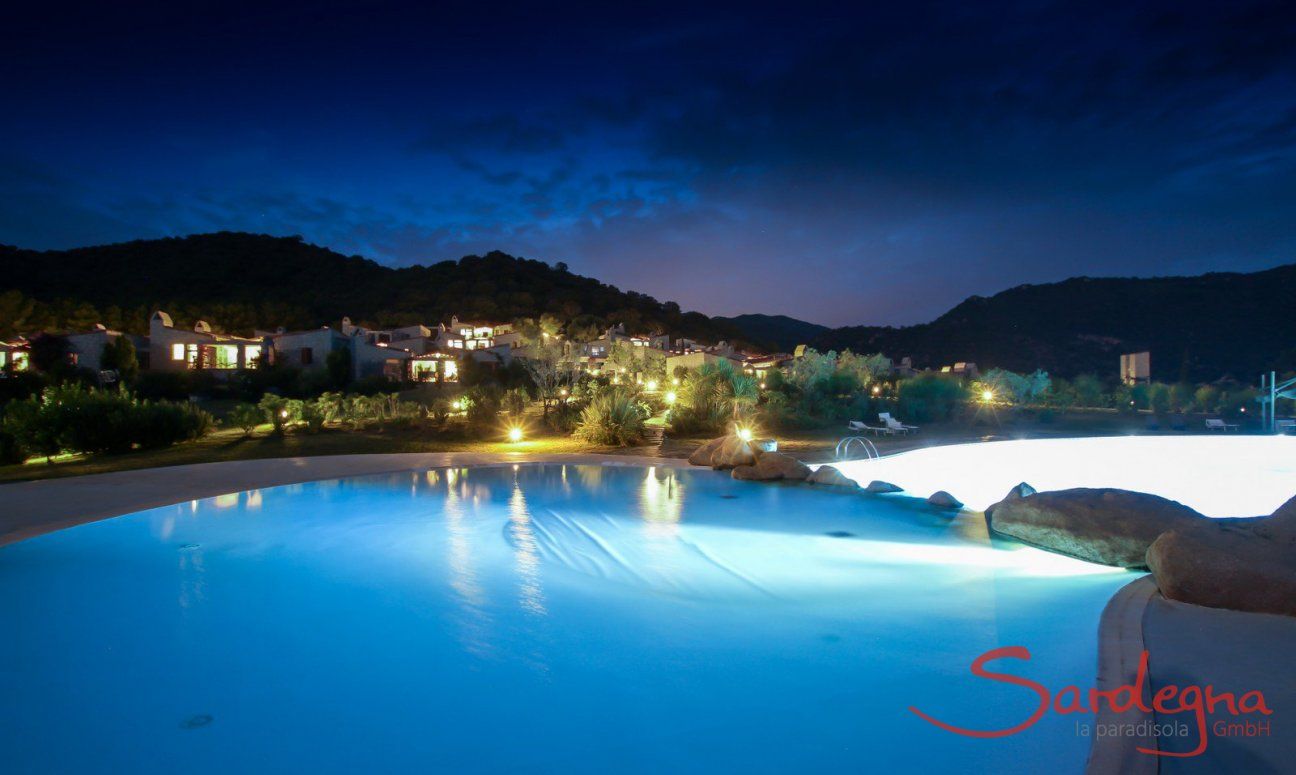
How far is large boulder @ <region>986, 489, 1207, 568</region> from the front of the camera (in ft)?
16.1

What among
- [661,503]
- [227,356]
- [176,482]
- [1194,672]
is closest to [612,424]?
[661,503]

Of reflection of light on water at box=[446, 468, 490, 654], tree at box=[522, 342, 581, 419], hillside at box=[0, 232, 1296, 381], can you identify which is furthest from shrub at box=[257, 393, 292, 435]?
hillside at box=[0, 232, 1296, 381]

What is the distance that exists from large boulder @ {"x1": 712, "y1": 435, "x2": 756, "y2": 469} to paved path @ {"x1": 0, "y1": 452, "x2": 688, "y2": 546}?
0.61 meters

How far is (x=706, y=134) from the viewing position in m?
19.7

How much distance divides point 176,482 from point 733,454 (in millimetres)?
7235

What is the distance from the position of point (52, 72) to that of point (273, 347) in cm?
1543

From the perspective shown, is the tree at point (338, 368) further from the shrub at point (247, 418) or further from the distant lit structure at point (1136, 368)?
the distant lit structure at point (1136, 368)

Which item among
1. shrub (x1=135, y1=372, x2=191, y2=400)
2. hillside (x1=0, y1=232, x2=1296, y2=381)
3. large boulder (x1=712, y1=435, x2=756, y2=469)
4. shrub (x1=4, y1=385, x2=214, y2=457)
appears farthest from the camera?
hillside (x1=0, y1=232, x2=1296, y2=381)

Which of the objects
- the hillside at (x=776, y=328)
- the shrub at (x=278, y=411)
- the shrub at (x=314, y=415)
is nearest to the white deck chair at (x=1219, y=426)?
the shrub at (x=314, y=415)

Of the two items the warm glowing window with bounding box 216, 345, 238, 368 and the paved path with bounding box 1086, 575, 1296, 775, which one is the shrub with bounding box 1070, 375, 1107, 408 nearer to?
the paved path with bounding box 1086, 575, 1296, 775

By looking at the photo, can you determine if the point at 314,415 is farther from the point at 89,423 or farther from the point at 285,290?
the point at 285,290

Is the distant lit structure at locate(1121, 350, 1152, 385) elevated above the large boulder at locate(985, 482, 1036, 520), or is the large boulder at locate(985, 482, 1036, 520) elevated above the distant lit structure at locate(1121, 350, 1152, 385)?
the distant lit structure at locate(1121, 350, 1152, 385)

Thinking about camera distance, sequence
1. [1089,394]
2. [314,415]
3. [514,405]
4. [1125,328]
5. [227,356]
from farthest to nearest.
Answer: [1125,328], [227,356], [1089,394], [514,405], [314,415]

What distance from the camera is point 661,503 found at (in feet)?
25.1
